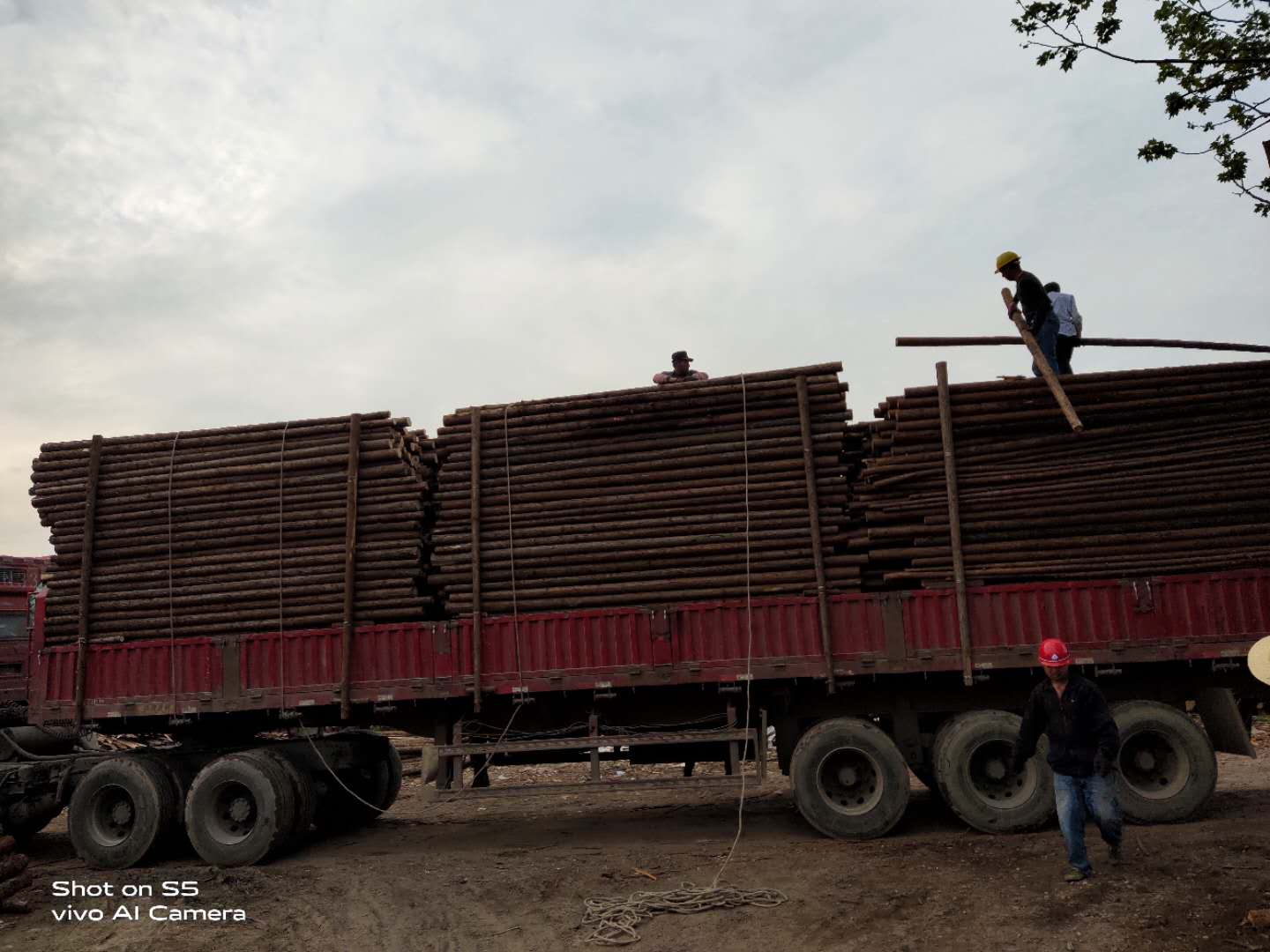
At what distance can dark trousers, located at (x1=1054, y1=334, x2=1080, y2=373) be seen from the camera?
11506mm

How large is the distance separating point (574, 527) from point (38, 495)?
264 inches

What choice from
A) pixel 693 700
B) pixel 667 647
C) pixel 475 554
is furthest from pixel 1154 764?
pixel 475 554

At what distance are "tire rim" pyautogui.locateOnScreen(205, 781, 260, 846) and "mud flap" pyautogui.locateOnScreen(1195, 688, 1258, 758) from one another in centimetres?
1007

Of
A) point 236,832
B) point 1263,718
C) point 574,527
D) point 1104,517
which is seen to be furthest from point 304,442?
point 1263,718

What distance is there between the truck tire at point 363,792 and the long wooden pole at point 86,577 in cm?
301

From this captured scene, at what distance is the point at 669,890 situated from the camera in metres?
8.55

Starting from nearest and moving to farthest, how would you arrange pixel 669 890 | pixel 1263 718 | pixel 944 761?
pixel 669 890 → pixel 944 761 → pixel 1263 718

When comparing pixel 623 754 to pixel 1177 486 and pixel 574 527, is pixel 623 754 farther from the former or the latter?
pixel 1177 486

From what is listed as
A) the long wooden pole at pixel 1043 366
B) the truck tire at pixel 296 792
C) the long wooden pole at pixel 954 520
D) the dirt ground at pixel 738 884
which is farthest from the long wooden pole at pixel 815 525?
the truck tire at pixel 296 792

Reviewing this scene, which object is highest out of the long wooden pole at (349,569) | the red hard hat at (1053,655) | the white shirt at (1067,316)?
the white shirt at (1067,316)

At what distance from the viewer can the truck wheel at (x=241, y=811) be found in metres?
10.8

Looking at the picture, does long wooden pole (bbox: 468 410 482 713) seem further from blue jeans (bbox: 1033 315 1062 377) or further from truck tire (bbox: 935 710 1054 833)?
blue jeans (bbox: 1033 315 1062 377)

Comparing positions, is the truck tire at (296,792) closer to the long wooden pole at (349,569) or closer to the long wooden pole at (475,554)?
the long wooden pole at (349,569)

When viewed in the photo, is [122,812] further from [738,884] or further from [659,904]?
[738,884]
